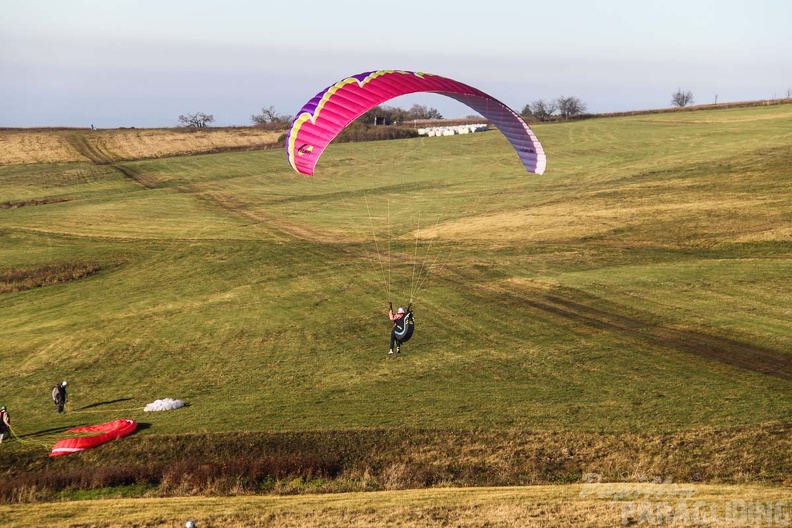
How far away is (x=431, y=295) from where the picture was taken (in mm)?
37812

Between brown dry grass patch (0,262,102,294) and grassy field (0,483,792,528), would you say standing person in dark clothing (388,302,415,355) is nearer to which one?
grassy field (0,483,792,528)

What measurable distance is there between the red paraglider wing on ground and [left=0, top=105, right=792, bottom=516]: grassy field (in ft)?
1.62

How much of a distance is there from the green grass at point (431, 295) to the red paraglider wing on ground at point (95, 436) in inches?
39.6

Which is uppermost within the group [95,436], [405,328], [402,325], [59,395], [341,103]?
[341,103]

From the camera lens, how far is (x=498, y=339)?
100ft

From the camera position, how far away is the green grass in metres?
24.3

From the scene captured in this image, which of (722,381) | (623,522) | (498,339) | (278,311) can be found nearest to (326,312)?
(278,311)

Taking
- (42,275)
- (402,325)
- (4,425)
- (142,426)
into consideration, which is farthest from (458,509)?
(42,275)

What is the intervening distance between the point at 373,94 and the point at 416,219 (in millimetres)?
34243

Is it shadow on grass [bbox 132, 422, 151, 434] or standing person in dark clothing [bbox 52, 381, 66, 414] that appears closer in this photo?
shadow on grass [bbox 132, 422, 151, 434]

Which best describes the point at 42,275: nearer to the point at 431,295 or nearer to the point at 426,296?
the point at 426,296

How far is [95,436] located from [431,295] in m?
18.9

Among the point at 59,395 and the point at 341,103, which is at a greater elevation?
the point at 341,103

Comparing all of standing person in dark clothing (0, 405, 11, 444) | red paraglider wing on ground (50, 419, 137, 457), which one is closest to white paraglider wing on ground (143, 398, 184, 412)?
red paraglider wing on ground (50, 419, 137, 457)
